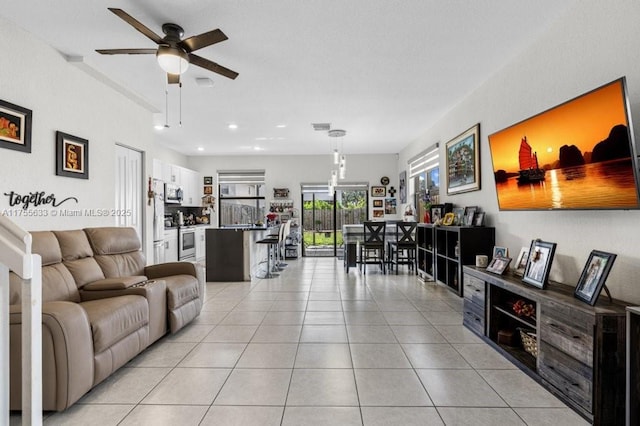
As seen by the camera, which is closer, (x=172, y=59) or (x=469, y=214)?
(x=172, y=59)

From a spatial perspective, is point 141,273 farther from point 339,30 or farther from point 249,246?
point 339,30

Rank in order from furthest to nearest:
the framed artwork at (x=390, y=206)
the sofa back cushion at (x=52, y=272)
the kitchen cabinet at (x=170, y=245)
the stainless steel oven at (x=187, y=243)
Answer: the framed artwork at (x=390, y=206) → the stainless steel oven at (x=187, y=243) → the kitchen cabinet at (x=170, y=245) → the sofa back cushion at (x=52, y=272)

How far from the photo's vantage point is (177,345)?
10.1ft

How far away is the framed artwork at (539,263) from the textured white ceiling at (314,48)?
187 centimetres

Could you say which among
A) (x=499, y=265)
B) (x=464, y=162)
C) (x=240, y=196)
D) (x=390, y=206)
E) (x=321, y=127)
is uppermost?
(x=321, y=127)

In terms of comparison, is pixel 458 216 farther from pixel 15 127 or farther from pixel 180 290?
pixel 15 127

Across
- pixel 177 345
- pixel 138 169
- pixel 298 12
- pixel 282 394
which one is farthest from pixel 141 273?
pixel 298 12

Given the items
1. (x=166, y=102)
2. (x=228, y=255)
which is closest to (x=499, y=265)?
(x=228, y=255)

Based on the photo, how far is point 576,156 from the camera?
233 cm

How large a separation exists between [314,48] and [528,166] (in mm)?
2199

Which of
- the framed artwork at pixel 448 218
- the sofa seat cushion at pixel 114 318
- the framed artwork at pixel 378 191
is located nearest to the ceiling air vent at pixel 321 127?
the framed artwork at pixel 448 218

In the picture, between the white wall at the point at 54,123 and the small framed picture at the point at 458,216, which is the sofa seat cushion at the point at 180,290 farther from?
the small framed picture at the point at 458,216

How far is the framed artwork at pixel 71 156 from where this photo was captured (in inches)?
135

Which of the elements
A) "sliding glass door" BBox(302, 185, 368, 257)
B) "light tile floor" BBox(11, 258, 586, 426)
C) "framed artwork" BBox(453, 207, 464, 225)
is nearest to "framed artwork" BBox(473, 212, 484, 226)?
"framed artwork" BBox(453, 207, 464, 225)
